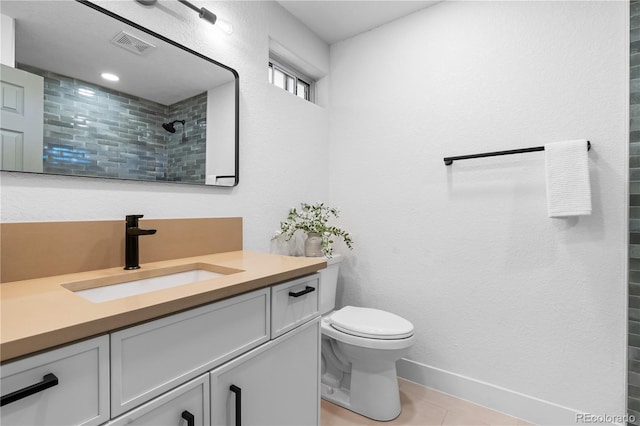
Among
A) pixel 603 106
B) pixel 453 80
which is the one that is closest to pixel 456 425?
pixel 603 106

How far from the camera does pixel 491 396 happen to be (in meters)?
1.73

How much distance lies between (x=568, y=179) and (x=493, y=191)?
0.35 metres

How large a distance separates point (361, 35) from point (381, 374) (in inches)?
86.0

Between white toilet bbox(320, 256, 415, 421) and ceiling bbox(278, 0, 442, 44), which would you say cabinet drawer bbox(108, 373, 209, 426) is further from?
ceiling bbox(278, 0, 442, 44)

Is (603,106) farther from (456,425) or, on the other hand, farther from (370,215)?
(456,425)

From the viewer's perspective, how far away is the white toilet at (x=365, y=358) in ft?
5.19

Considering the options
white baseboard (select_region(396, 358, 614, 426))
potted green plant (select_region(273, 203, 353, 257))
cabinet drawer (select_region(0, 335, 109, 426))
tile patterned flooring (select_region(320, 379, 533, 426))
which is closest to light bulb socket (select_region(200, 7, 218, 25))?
potted green plant (select_region(273, 203, 353, 257))

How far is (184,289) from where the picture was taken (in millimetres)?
827

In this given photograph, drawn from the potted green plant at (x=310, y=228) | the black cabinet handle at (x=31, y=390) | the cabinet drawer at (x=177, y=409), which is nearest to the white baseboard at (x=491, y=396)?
the potted green plant at (x=310, y=228)

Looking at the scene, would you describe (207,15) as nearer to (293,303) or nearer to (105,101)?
(105,101)

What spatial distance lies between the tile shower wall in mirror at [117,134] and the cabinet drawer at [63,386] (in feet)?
2.41

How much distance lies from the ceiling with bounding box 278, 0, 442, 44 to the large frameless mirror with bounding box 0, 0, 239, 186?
2.62 feet

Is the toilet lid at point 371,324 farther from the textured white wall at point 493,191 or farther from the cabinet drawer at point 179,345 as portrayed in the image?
the cabinet drawer at point 179,345

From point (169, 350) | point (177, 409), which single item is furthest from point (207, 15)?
point (177, 409)
